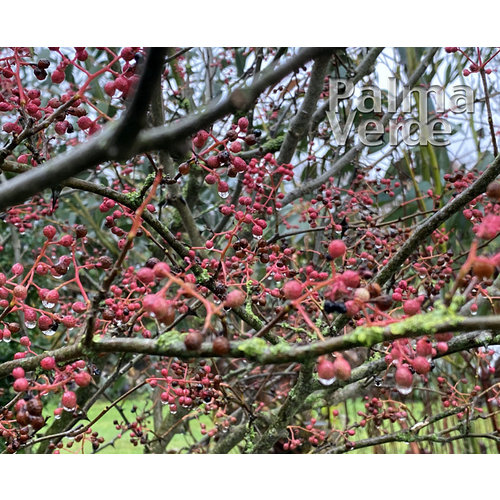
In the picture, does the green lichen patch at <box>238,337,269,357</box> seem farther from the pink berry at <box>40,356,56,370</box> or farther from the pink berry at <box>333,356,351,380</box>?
the pink berry at <box>40,356,56,370</box>

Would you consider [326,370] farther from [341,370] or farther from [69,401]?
[69,401]

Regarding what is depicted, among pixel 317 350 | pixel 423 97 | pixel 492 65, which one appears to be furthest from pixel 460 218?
pixel 317 350

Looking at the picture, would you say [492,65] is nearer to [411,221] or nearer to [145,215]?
[411,221]

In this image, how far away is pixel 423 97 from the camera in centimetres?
125

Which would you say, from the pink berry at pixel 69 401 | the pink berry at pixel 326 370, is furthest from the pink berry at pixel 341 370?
the pink berry at pixel 69 401

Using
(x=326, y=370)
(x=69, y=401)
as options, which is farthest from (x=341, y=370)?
(x=69, y=401)

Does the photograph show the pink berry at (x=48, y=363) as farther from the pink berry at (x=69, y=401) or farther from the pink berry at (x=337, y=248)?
the pink berry at (x=337, y=248)

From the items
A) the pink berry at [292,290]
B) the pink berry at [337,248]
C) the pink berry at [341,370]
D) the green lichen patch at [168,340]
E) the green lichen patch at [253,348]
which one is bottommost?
the pink berry at [341,370]

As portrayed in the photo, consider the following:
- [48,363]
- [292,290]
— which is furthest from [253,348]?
[48,363]

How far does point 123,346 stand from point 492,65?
5.63 feet

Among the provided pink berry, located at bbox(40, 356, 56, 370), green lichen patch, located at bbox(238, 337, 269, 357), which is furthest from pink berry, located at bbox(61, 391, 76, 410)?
green lichen patch, located at bbox(238, 337, 269, 357)

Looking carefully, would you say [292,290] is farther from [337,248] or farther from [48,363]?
[48,363]

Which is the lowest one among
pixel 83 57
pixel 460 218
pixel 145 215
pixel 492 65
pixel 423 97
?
pixel 145 215

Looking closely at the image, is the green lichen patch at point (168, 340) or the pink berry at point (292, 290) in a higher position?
the pink berry at point (292, 290)
